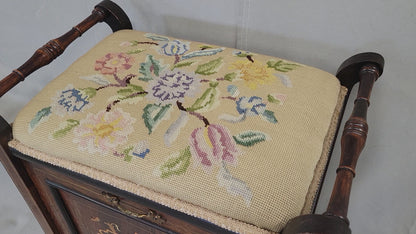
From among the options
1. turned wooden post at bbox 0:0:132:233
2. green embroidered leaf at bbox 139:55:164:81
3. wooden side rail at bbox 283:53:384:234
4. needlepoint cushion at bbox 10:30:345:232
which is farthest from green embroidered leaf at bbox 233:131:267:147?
turned wooden post at bbox 0:0:132:233

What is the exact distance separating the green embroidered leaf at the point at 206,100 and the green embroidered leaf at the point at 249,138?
0.26ft

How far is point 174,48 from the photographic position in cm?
67

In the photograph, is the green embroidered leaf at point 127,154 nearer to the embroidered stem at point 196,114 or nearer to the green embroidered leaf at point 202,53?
the embroidered stem at point 196,114

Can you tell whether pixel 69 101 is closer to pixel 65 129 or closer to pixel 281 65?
pixel 65 129

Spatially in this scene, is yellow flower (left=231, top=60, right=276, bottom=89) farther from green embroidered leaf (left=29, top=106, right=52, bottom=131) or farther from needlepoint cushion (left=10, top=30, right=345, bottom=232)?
green embroidered leaf (left=29, top=106, right=52, bottom=131)

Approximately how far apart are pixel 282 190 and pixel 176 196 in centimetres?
14

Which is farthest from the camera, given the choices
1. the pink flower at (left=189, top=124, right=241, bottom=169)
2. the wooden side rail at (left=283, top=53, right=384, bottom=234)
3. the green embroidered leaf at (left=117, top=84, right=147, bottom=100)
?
the green embroidered leaf at (left=117, top=84, right=147, bottom=100)

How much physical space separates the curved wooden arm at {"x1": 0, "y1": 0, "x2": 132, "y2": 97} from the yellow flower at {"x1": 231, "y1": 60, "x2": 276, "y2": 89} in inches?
11.9

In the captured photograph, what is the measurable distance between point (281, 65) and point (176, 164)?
271mm

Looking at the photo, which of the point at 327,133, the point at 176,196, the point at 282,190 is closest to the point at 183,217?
the point at 176,196

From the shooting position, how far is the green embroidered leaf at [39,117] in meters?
0.55

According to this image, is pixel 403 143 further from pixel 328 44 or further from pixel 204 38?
pixel 204 38

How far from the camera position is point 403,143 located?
0.71m

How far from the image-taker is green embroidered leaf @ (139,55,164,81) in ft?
2.02
